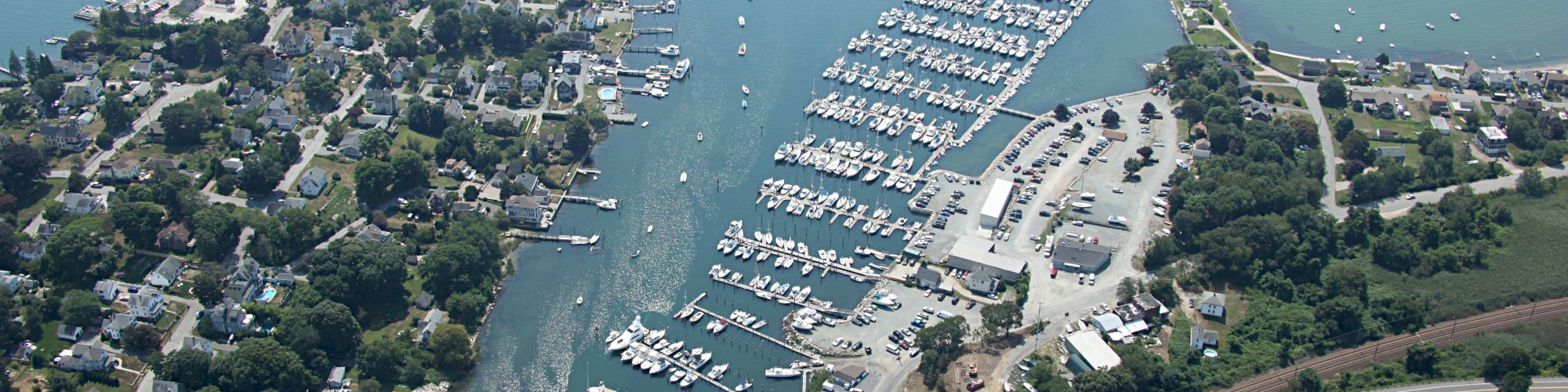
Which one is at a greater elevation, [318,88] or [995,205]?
[995,205]

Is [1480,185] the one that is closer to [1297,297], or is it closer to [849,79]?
[1297,297]

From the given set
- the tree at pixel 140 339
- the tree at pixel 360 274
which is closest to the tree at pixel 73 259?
the tree at pixel 140 339

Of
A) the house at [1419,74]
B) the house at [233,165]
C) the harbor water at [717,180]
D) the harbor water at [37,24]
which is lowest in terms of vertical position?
the harbor water at [37,24]

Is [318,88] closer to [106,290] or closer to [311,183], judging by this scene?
[311,183]

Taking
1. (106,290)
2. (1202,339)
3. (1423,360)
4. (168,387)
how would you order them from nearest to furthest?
(168,387) → (1423,360) → (1202,339) → (106,290)

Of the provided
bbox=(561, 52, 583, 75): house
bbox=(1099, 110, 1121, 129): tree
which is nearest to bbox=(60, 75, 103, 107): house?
bbox=(561, 52, 583, 75): house

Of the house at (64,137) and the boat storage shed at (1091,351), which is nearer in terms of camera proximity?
the boat storage shed at (1091,351)

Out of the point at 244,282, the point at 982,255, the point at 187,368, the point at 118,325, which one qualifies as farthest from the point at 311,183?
the point at 982,255

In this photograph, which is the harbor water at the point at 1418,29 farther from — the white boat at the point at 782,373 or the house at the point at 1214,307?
the white boat at the point at 782,373
